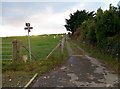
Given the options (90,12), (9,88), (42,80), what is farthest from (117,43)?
(90,12)

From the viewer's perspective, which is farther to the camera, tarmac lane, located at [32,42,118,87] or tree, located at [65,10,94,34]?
tree, located at [65,10,94,34]

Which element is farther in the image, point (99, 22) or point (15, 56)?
point (99, 22)

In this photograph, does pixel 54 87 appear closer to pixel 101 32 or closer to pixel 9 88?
pixel 9 88

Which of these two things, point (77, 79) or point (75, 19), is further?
point (75, 19)

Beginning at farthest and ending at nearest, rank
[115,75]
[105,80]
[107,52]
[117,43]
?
[107,52] < [117,43] < [115,75] < [105,80]

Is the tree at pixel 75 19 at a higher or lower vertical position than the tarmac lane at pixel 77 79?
Answer: higher

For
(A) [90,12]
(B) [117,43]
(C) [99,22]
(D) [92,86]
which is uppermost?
(A) [90,12]

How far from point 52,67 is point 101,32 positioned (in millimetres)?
8242

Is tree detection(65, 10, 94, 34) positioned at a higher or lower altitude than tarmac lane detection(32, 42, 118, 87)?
higher

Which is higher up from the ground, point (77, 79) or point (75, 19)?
point (75, 19)

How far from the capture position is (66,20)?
85.4 meters

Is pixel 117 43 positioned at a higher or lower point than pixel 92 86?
higher

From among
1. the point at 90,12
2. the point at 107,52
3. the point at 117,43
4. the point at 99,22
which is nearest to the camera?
the point at 117,43

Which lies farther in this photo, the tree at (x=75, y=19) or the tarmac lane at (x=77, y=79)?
the tree at (x=75, y=19)
